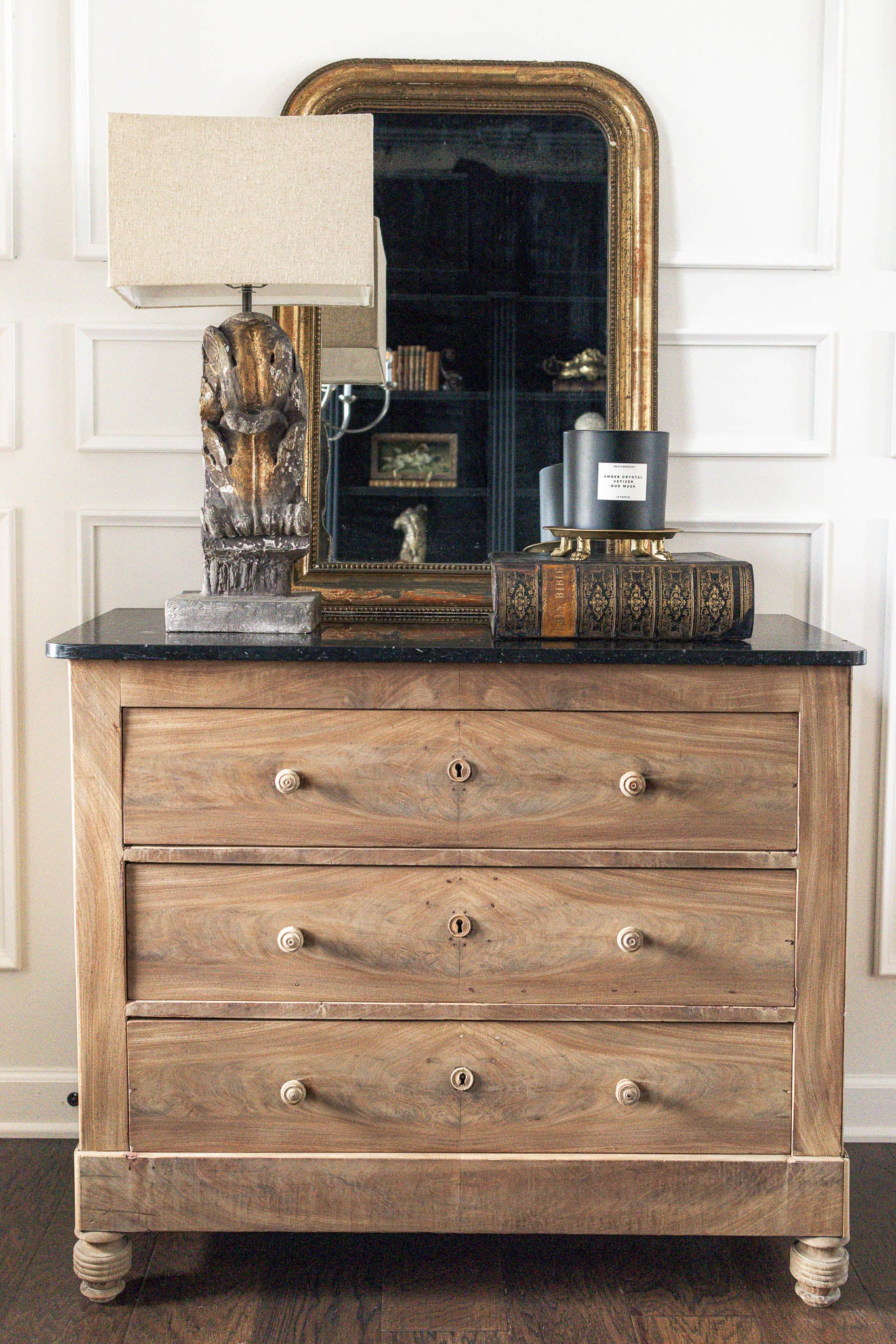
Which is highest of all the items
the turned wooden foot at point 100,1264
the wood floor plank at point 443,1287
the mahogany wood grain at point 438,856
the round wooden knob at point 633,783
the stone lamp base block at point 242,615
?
the stone lamp base block at point 242,615

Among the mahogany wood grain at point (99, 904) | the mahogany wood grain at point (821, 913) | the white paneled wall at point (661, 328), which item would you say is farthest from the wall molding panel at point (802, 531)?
the mahogany wood grain at point (99, 904)

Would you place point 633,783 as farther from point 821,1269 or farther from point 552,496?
point 821,1269

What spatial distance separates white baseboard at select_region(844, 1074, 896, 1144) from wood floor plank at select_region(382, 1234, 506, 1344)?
798 mm

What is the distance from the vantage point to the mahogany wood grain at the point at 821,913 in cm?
169

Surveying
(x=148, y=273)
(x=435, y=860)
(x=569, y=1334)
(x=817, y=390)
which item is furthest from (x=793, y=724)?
(x=148, y=273)

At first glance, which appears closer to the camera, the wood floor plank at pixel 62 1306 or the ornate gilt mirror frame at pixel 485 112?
the wood floor plank at pixel 62 1306

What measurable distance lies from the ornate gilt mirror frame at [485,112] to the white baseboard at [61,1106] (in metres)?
1.11

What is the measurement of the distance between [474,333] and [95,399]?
0.73m

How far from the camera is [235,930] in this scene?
1.72 meters

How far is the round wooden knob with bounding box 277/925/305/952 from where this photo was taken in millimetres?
1699

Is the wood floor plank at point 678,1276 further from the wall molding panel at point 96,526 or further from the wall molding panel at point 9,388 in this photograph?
the wall molding panel at point 9,388

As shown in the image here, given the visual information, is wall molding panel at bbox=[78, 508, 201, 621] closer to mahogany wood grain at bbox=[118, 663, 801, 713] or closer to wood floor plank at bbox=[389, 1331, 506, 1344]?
mahogany wood grain at bbox=[118, 663, 801, 713]

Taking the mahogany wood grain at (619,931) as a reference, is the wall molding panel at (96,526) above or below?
above

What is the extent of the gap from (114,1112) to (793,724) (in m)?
1.17
